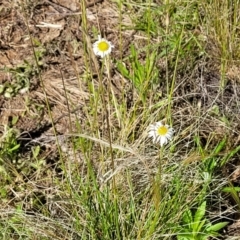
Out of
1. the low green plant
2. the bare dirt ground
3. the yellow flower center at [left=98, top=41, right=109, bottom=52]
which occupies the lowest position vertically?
the low green plant

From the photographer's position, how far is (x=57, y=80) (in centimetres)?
223

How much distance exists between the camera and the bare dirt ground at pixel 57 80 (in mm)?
1981

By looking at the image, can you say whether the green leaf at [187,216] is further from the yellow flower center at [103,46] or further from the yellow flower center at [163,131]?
the yellow flower center at [103,46]

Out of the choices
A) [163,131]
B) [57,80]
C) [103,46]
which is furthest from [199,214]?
[57,80]

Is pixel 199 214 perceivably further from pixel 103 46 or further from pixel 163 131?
pixel 103 46

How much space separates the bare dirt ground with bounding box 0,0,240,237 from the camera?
78.0 inches

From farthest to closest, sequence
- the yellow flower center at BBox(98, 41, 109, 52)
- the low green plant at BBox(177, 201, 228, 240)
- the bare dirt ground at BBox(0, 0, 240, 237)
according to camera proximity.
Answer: the bare dirt ground at BBox(0, 0, 240, 237)
the low green plant at BBox(177, 201, 228, 240)
the yellow flower center at BBox(98, 41, 109, 52)

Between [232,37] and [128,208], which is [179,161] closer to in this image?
[128,208]

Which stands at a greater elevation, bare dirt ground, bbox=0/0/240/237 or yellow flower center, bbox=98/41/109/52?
yellow flower center, bbox=98/41/109/52

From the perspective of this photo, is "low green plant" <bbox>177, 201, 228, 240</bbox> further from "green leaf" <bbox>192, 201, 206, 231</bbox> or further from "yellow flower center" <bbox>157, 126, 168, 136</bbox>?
"yellow flower center" <bbox>157, 126, 168, 136</bbox>

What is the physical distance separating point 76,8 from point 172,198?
1.17m

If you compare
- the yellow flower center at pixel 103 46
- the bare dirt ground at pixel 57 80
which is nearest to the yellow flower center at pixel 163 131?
the yellow flower center at pixel 103 46

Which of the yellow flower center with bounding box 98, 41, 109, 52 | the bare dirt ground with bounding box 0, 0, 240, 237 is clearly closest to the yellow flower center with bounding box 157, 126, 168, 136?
the yellow flower center with bounding box 98, 41, 109, 52

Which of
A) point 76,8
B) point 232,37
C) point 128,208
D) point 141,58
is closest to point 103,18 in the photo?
point 76,8
